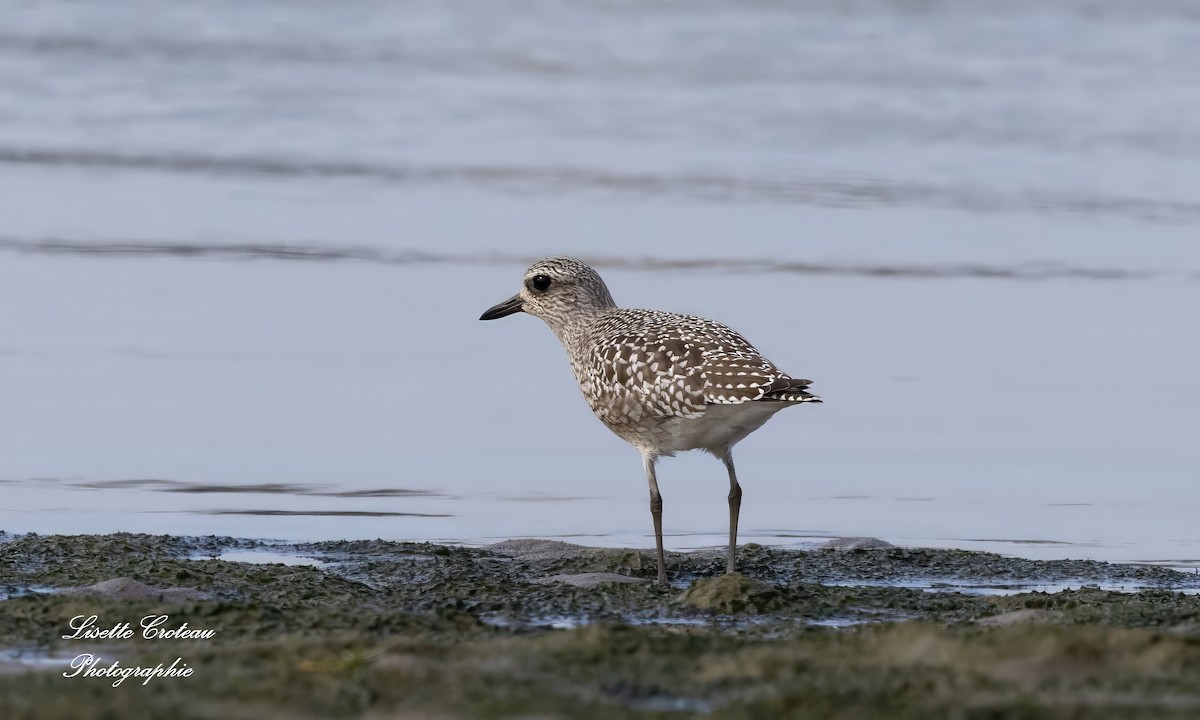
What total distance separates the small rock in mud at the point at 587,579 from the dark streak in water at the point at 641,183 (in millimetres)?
9037

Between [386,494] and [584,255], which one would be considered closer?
[386,494]

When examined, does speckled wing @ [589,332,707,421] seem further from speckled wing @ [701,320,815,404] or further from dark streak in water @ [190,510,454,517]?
dark streak in water @ [190,510,454,517]

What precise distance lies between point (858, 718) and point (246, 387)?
6.95 m

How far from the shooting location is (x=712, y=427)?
805 centimetres

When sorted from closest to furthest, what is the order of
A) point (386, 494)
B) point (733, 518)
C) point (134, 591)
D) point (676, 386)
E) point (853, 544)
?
1. point (134, 591)
2. point (676, 386)
3. point (733, 518)
4. point (853, 544)
5. point (386, 494)

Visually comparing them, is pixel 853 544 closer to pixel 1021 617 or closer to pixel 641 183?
pixel 1021 617

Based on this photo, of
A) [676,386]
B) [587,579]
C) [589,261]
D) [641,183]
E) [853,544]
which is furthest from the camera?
[641,183]

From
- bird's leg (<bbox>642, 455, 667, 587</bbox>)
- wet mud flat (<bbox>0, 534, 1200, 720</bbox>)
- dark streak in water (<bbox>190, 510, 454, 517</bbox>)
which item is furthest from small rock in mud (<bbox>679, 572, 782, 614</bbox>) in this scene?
dark streak in water (<bbox>190, 510, 454, 517</bbox>)

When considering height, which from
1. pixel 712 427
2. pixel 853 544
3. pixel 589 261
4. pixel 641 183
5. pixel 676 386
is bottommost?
pixel 853 544

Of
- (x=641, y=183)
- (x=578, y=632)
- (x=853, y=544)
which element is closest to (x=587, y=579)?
(x=853, y=544)

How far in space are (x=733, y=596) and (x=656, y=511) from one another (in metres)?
1.25

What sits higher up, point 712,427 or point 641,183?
point 641,183

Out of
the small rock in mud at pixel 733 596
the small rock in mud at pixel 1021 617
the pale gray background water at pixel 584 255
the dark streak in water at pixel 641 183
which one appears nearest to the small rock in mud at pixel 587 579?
the small rock in mud at pixel 733 596

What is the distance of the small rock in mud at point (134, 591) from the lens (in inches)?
264
